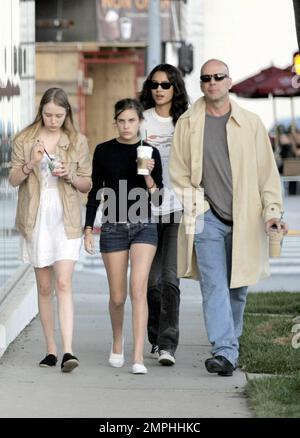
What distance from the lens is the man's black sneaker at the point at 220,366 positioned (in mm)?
7965

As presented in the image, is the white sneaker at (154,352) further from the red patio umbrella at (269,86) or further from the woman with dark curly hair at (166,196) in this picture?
the red patio umbrella at (269,86)

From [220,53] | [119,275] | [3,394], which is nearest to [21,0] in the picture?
[119,275]

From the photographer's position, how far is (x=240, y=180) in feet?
26.0

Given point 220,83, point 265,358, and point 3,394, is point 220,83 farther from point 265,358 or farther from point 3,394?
point 3,394

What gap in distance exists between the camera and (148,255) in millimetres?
8016

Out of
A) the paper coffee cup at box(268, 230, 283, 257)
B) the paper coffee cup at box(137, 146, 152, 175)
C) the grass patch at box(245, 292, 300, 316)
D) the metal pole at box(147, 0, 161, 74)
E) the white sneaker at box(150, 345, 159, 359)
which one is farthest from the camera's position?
the metal pole at box(147, 0, 161, 74)

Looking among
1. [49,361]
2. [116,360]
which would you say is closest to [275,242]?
[116,360]

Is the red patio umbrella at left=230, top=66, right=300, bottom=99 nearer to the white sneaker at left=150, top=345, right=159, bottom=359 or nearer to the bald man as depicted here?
the white sneaker at left=150, top=345, right=159, bottom=359

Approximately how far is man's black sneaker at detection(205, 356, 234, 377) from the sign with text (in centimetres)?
2030

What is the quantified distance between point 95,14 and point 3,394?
21.5 metres

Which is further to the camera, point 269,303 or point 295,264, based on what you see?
point 295,264

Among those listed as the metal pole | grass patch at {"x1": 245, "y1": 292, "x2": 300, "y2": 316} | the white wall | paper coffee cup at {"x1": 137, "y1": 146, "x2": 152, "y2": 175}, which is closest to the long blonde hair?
paper coffee cup at {"x1": 137, "y1": 146, "x2": 152, "y2": 175}

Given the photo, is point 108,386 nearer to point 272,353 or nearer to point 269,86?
point 272,353

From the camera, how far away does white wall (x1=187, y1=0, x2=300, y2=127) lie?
42.8 meters
